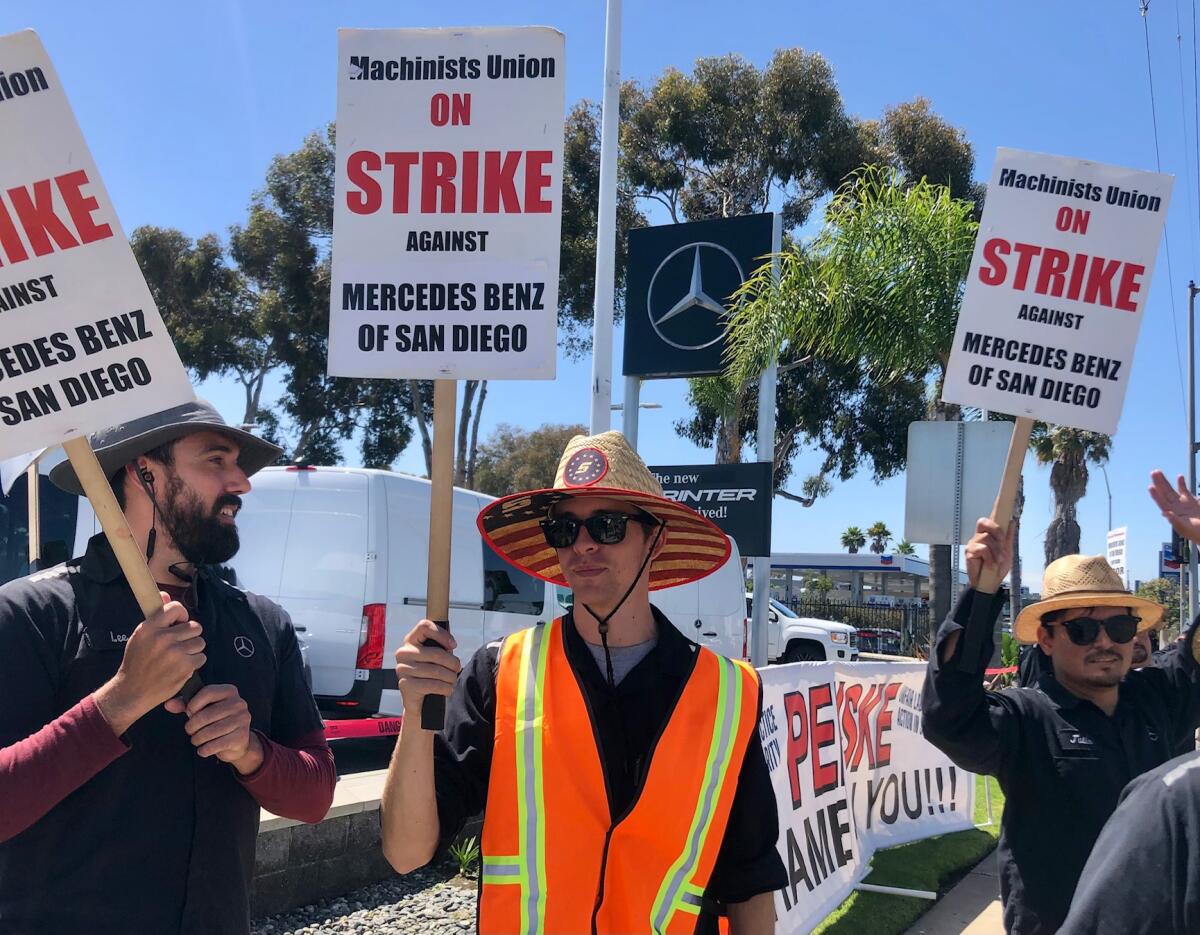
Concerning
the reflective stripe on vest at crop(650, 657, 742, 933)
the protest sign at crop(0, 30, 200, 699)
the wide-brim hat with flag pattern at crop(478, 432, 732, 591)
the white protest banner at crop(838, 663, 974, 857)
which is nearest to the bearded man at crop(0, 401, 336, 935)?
the protest sign at crop(0, 30, 200, 699)

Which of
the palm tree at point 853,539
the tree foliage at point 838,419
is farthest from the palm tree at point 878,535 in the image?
the tree foliage at point 838,419

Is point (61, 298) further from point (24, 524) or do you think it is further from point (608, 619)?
point (24, 524)

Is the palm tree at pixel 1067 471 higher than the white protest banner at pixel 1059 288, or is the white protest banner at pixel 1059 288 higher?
the white protest banner at pixel 1059 288

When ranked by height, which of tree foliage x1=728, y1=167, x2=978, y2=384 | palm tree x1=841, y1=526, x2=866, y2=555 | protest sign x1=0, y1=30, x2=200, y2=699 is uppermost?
tree foliage x1=728, y1=167, x2=978, y2=384

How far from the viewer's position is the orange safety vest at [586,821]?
215cm

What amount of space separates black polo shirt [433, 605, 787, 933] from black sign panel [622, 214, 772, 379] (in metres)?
10.3

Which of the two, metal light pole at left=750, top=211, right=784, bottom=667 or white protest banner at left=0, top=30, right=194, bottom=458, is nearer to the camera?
white protest banner at left=0, top=30, right=194, bottom=458

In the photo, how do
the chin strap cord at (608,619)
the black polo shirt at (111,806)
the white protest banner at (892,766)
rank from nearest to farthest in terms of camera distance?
the black polo shirt at (111,806) → the chin strap cord at (608,619) → the white protest banner at (892,766)

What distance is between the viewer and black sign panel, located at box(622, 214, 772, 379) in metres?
12.8

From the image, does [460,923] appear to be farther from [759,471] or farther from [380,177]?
[759,471]

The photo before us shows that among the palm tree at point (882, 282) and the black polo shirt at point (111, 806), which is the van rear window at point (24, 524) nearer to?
Result: the black polo shirt at point (111, 806)

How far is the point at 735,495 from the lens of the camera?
1235 centimetres

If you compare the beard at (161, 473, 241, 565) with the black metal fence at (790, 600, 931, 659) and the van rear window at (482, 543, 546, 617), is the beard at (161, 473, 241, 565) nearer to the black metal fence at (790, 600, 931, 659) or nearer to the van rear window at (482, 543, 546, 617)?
the van rear window at (482, 543, 546, 617)

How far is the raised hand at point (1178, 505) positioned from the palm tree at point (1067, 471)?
3496cm
